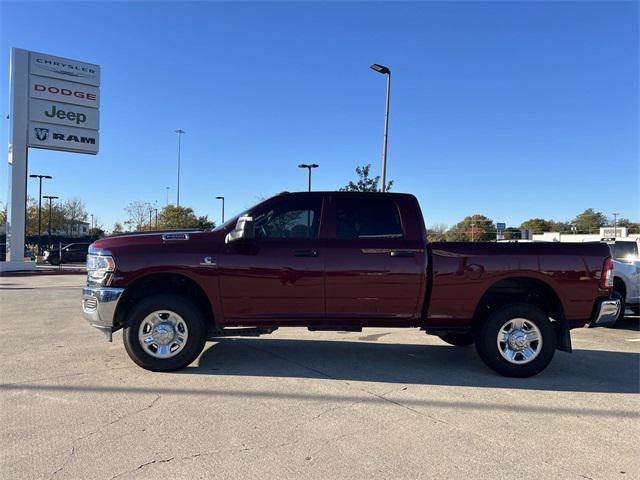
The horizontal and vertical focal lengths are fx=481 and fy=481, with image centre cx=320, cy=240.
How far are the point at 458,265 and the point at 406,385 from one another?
4.73ft

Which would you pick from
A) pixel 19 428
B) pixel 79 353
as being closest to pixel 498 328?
pixel 19 428

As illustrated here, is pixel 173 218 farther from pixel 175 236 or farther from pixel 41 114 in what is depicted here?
pixel 175 236

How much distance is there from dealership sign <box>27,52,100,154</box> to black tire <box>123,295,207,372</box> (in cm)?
2162

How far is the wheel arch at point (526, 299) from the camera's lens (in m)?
5.46

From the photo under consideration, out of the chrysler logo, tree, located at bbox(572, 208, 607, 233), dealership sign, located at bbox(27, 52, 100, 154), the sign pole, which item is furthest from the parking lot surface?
tree, located at bbox(572, 208, 607, 233)

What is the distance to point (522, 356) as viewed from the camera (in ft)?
17.7

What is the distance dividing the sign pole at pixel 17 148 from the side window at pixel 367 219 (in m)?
22.1

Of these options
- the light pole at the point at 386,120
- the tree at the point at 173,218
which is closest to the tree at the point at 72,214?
the tree at the point at 173,218

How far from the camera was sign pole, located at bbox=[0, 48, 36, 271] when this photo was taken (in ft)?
72.5

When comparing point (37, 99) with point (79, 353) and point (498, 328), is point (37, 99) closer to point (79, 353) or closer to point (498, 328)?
point (79, 353)

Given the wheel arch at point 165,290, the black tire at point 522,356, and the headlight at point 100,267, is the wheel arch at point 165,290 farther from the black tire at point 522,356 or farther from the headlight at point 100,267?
the black tire at point 522,356

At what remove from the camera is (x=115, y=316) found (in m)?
5.27

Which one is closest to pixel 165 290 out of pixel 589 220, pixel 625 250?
pixel 625 250

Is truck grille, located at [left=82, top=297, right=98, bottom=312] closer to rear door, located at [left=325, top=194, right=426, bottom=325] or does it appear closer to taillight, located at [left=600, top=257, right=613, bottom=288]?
rear door, located at [left=325, top=194, right=426, bottom=325]
